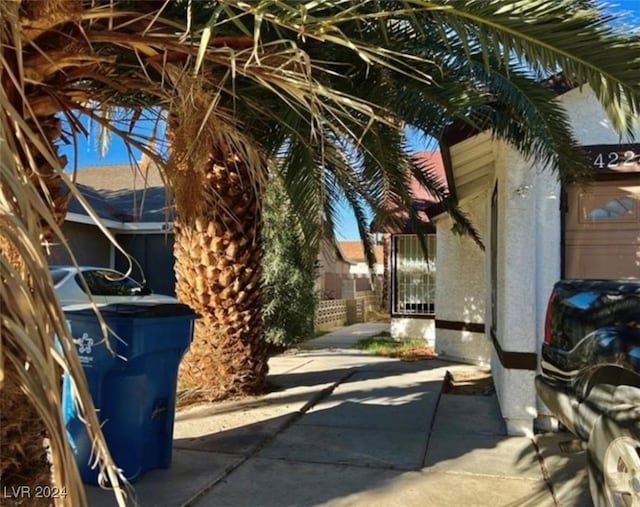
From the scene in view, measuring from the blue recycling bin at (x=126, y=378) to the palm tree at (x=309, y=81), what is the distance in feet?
3.13

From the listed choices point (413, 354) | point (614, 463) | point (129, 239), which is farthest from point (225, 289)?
point (129, 239)

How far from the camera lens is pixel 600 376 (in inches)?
166

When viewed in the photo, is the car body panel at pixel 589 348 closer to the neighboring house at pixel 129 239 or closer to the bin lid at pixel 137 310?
the bin lid at pixel 137 310

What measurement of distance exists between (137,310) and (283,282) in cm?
908

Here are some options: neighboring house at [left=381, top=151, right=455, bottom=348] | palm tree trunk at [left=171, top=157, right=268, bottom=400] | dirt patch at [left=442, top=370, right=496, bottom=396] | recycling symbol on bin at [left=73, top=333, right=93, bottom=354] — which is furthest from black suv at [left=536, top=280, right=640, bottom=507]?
neighboring house at [left=381, top=151, right=455, bottom=348]

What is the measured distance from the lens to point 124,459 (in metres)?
4.61

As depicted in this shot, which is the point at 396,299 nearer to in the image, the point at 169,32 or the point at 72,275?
the point at 72,275

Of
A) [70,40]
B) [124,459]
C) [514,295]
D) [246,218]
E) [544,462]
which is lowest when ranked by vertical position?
[544,462]

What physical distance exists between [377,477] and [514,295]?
264 centimetres

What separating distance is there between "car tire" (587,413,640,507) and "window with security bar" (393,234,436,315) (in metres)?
10.6

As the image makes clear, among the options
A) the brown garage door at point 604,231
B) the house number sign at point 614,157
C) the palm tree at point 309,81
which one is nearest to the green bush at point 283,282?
the palm tree at point 309,81

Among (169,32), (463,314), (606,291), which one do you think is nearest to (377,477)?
(606,291)

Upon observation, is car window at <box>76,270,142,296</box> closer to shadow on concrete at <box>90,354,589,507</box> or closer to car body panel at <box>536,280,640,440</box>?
shadow on concrete at <box>90,354,589,507</box>

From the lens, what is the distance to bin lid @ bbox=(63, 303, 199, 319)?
450cm
